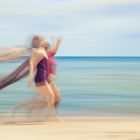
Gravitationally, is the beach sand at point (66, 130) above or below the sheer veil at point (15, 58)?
below

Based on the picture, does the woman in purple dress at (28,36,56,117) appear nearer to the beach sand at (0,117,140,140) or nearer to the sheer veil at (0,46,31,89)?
the sheer veil at (0,46,31,89)

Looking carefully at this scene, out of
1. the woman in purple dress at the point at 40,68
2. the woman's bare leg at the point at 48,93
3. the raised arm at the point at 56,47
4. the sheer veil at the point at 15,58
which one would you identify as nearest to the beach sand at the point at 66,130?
the woman's bare leg at the point at 48,93

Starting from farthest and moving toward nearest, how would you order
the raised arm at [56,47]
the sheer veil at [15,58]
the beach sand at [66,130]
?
the sheer veil at [15,58] < the raised arm at [56,47] < the beach sand at [66,130]

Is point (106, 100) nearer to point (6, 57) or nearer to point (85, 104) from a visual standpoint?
point (85, 104)

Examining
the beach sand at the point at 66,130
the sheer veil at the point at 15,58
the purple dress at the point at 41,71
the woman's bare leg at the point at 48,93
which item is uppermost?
the sheer veil at the point at 15,58

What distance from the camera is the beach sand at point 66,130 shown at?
899 cm

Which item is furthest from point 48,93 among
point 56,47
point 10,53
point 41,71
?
point 10,53

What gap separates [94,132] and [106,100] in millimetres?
8584

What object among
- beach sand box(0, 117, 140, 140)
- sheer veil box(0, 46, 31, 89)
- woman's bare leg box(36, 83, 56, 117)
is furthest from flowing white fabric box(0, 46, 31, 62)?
beach sand box(0, 117, 140, 140)

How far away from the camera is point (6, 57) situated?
1108 centimetres

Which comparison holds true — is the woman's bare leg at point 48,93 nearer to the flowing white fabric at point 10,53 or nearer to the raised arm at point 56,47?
the raised arm at point 56,47

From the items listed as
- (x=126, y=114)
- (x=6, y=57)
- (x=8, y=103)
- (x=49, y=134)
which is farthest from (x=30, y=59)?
(x=8, y=103)

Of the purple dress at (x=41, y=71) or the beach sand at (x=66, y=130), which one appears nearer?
the beach sand at (x=66, y=130)

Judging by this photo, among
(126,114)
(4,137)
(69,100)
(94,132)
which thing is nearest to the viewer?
(4,137)
